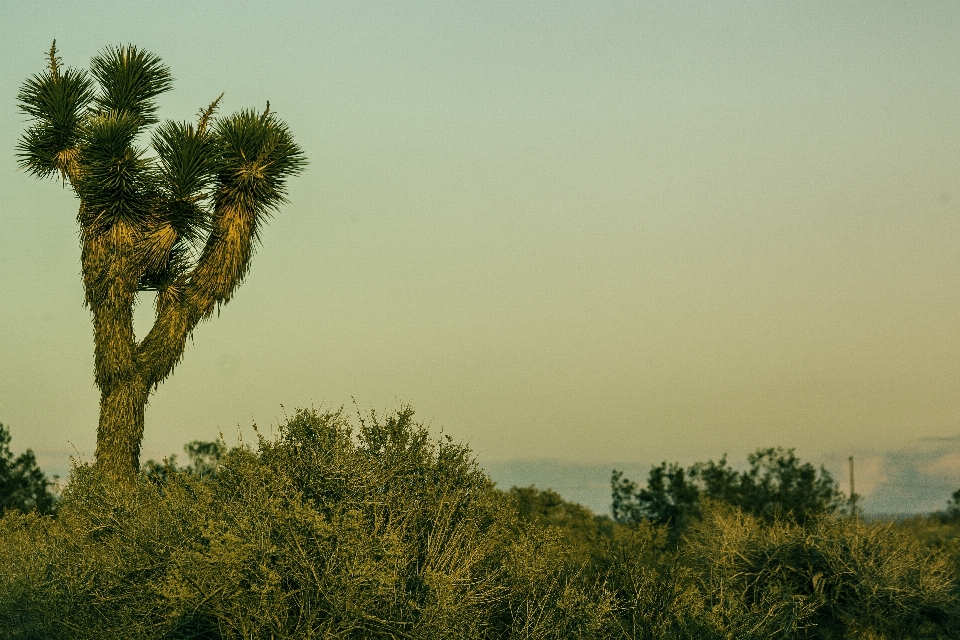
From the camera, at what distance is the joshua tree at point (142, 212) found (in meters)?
22.6

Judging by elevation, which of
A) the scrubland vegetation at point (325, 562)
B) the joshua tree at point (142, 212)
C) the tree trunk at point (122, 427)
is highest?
the joshua tree at point (142, 212)

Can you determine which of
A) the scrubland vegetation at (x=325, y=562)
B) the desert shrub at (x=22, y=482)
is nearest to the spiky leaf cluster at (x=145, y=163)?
the scrubland vegetation at (x=325, y=562)

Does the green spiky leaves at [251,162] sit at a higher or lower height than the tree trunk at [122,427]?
higher

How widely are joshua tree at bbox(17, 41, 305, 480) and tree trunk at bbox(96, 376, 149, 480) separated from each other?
22 mm

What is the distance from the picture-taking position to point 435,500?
13461 mm

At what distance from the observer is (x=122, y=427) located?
2219 centimetres

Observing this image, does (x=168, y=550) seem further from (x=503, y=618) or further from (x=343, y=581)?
(x=503, y=618)

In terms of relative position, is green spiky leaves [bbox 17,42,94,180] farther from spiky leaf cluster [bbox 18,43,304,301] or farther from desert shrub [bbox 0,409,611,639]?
desert shrub [bbox 0,409,611,639]

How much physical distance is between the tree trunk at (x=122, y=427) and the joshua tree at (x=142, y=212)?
0.9 inches

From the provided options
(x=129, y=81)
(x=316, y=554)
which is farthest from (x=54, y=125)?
(x=316, y=554)

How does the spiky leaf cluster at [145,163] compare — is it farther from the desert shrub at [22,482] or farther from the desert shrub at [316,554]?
the desert shrub at [22,482]

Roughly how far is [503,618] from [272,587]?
3.63 m

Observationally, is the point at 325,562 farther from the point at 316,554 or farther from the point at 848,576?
the point at 848,576

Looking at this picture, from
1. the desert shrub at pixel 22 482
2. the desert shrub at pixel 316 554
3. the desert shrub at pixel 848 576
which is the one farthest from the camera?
the desert shrub at pixel 22 482
